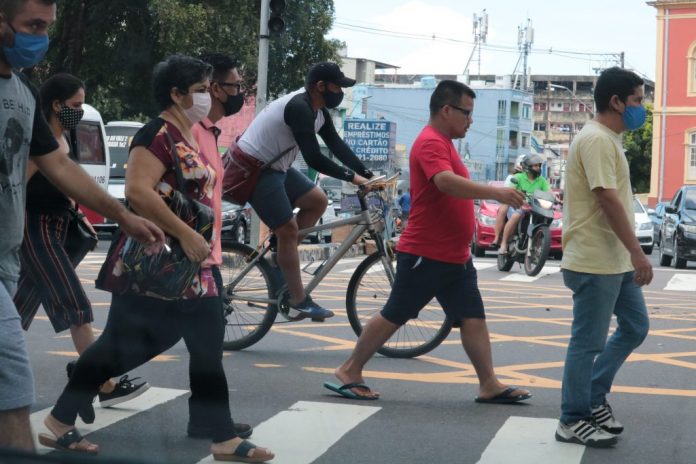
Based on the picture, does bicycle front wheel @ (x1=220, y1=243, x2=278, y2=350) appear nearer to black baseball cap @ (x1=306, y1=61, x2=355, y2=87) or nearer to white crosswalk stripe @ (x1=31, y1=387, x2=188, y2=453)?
black baseball cap @ (x1=306, y1=61, x2=355, y2=87)

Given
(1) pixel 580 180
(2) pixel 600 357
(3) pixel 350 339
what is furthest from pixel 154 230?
(3) pixel 350 339

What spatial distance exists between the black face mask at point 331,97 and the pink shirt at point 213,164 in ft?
6.85

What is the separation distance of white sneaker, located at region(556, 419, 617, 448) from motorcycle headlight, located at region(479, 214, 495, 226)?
17442 millimetres

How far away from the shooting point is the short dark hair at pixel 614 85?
19.6 feet

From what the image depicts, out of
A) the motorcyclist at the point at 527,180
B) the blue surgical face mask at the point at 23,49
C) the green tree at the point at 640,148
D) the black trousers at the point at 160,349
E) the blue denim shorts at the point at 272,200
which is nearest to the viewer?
the blue surgical face mask at the point at 23,49

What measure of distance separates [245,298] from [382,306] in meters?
0.90

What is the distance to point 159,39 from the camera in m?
28.8

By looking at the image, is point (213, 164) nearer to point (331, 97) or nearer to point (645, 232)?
point (331, 97)

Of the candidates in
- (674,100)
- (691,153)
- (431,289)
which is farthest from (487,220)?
(691,153)

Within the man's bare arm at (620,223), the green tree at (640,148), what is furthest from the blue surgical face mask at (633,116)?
the green tree at (640,148)

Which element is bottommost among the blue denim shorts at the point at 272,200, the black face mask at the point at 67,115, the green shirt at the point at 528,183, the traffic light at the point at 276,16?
the green shirt at the point at 528,183

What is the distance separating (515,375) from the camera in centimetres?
816

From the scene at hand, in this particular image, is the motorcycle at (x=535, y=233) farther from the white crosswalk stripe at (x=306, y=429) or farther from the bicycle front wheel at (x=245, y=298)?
the white crosswalk stripe at (x=306, y=429)

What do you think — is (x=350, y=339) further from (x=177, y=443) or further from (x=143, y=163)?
(x=143, y=163)
